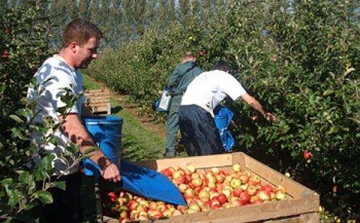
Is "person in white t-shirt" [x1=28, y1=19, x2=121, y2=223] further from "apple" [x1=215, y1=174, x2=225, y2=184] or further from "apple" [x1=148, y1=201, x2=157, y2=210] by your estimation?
"apple" [x1=215, y1=174, x2=225, y2=184]

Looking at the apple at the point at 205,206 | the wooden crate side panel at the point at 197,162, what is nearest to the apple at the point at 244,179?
the wooden crate side panel at the point at 197,162

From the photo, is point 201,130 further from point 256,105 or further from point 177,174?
point 177,174

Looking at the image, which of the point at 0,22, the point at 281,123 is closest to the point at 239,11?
the point at 281,123

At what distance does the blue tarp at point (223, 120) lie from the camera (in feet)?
18.2

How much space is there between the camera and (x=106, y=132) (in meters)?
3.20

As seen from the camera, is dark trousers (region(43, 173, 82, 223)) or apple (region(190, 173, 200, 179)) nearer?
dark trousers (region(43, 173, 82, 223))

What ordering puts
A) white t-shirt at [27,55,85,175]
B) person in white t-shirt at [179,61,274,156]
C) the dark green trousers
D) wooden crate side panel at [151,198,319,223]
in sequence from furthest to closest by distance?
the dark green trousers → person in white t-shirt at [179,61,274,156] → wooden crate side panel at [151,198,319,223] → white t-shirt at [27,55,85,175]

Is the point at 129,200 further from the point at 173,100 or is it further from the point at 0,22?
the point at 173,100

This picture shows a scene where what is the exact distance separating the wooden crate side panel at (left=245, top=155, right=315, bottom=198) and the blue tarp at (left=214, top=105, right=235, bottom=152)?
1034mm

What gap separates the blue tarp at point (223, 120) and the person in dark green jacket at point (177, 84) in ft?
6.47

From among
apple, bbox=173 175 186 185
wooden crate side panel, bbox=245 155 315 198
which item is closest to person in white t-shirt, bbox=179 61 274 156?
wooden crate side panel, bbox=245 155 315 198

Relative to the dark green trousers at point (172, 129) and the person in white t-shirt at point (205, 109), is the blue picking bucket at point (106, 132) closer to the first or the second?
the person in white t-shirt at point (205, 109)

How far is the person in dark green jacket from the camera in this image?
7555mm

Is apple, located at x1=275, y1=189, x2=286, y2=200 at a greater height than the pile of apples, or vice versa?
apple, located at x1=275, y1=189, x2=286, y2=200
